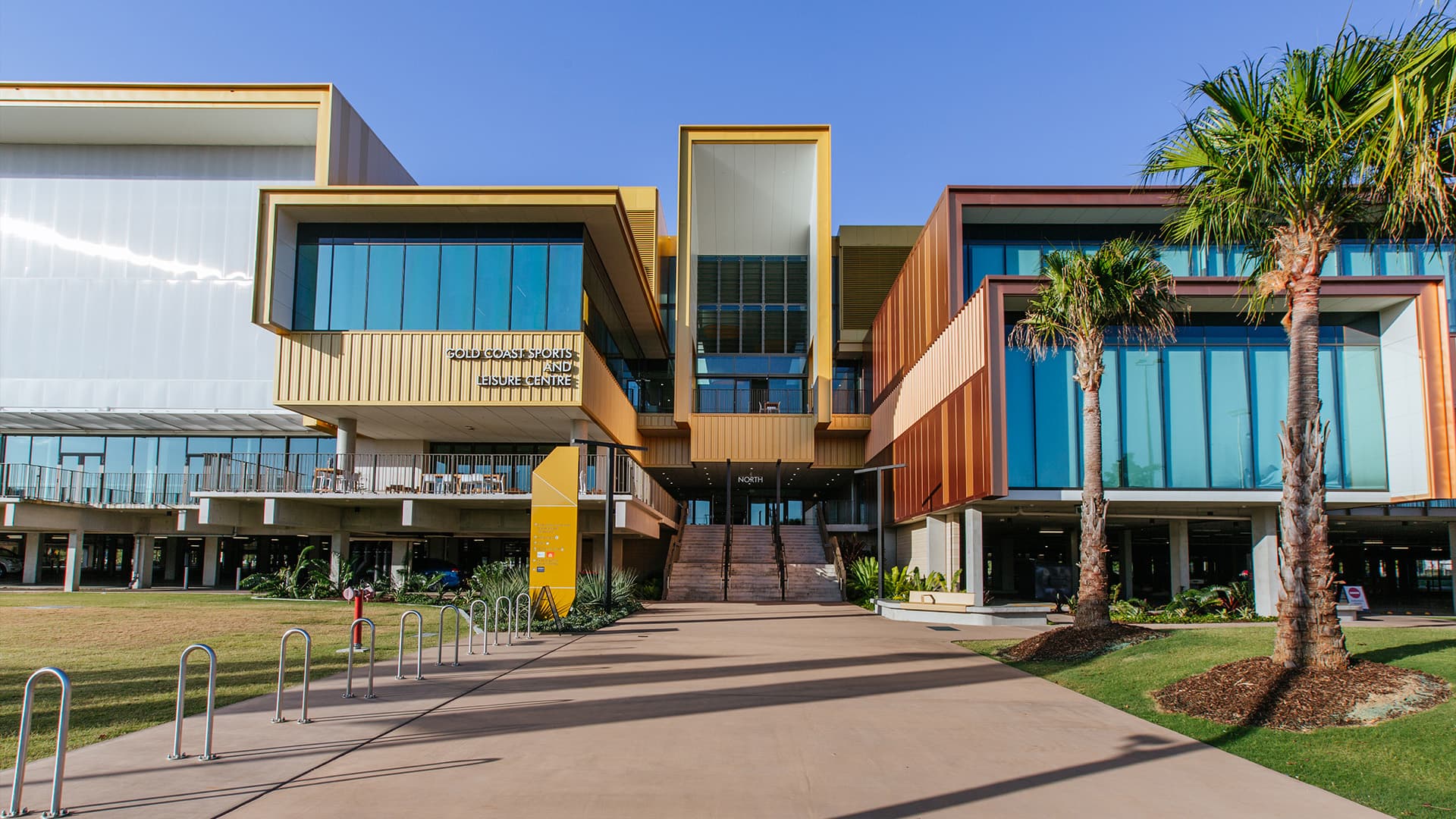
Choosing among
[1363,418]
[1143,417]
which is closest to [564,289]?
[1143,417]

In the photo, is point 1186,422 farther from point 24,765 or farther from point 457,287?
point 24,765

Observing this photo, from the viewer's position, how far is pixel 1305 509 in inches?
414

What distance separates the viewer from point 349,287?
28.6 metres

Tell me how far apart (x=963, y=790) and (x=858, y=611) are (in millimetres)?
20754

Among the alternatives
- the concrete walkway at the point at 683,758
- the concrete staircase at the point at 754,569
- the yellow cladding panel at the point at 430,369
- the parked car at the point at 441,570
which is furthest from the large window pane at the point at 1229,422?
the parked car at the point at 441,570

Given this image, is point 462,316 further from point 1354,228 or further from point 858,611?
point 1354,228

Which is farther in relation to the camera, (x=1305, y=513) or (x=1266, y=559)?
(x=1266, y=559)

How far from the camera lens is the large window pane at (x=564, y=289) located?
28.2m

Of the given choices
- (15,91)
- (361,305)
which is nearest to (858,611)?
(361,305)

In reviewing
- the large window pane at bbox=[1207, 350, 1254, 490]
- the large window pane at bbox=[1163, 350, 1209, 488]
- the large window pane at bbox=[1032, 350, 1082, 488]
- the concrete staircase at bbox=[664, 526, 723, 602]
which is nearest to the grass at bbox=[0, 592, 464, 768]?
the concrete staircase at bbox=[664, 526, 723, 602]

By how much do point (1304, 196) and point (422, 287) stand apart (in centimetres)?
2380

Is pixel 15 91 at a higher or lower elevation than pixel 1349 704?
higher

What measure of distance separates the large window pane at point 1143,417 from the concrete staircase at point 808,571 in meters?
11.5

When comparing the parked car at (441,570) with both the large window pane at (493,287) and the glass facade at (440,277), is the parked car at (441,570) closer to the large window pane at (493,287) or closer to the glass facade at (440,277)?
the glass facade at (440,277)
